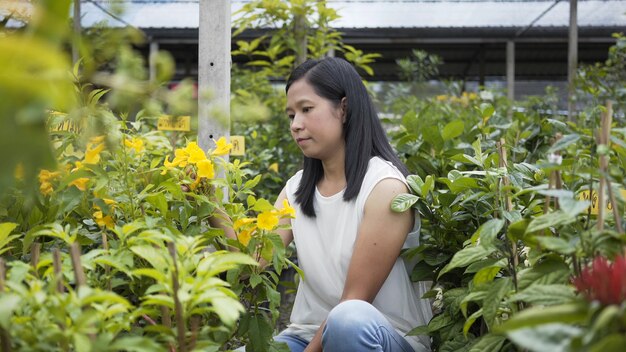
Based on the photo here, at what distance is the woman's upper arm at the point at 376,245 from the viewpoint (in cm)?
187

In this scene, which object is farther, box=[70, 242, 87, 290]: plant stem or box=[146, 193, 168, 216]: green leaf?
box=[146, 193, 168, 216]: green leaf

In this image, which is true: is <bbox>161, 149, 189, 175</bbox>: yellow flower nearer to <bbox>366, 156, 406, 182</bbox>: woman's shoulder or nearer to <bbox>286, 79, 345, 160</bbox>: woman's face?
<bbox>286, 79, 345, 160</bbox>: woman's face

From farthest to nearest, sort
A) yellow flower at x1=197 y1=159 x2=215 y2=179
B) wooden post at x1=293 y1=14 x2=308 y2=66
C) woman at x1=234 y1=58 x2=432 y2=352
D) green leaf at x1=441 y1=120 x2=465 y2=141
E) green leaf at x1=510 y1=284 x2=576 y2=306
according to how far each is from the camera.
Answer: wooden post at x1=293 y1=14 x2=308 y2=66, green leaf at x1=441 y1=120 x2=465 y2=141, woman at x1=234 y1=58 x2=432 y2=352, yellow flower at x1=197 y1=159 x2=215 y2=179, green leaf at x1=510 y1=284 x2=576 y2=306

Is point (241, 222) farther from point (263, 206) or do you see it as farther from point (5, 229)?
point (5, 229)

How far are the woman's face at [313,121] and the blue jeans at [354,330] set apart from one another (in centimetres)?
49

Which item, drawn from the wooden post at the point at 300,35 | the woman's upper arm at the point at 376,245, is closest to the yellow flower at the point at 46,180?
the woman's upper arm at the point at 376,245

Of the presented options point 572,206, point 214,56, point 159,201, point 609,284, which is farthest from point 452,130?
point 609,284

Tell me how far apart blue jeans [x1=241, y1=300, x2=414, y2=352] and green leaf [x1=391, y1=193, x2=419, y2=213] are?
247 millimetres

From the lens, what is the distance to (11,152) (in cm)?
58

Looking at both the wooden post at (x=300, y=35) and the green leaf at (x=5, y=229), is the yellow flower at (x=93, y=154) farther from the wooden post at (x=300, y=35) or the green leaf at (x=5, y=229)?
the wooden post at (x=300, y=35)

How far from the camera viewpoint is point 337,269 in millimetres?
2016

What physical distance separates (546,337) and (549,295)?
23 centimetres

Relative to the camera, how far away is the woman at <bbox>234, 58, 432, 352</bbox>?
6.18ft

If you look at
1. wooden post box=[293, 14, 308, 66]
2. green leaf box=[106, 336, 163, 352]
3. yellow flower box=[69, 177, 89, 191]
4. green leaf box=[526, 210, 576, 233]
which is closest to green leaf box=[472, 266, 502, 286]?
green leaf box=[526, 210, 576, 233]
